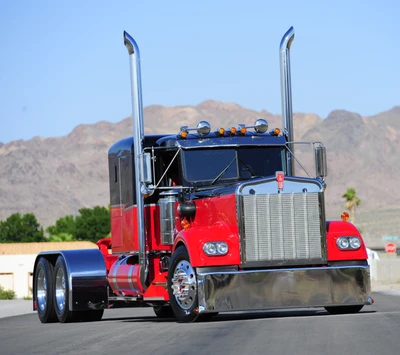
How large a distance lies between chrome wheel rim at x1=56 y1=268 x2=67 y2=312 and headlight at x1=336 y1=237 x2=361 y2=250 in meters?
6.15

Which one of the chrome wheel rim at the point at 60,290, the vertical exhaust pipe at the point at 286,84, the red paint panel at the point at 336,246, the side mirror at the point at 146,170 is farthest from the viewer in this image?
the chrome wheel rim at the point at 60,290

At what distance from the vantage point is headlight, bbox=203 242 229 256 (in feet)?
55.1

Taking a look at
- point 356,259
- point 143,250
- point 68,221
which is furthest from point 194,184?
point 68,221

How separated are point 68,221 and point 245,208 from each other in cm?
13479

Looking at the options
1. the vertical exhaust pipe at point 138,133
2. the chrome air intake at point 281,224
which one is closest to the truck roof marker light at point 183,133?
the vertical exhaust pipe at point 138,133

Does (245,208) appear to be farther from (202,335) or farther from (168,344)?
(168,344)

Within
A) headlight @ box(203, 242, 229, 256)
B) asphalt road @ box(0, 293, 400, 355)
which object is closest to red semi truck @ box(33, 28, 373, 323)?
headlight @ box(203, 242, 229, 256)

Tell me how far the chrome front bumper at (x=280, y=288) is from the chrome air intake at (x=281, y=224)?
0.75 ft

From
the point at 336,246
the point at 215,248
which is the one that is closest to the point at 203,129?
the point at 215,248

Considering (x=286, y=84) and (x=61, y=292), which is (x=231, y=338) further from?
(x=61, y=292)

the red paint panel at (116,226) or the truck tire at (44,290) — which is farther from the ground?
the red paint panel at (116,226)

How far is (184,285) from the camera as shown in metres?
17.2

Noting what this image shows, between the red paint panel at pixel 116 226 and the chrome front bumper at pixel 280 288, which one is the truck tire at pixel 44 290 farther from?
the chrome front bumper at pixel 280 288

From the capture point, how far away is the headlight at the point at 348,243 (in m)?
17.6
